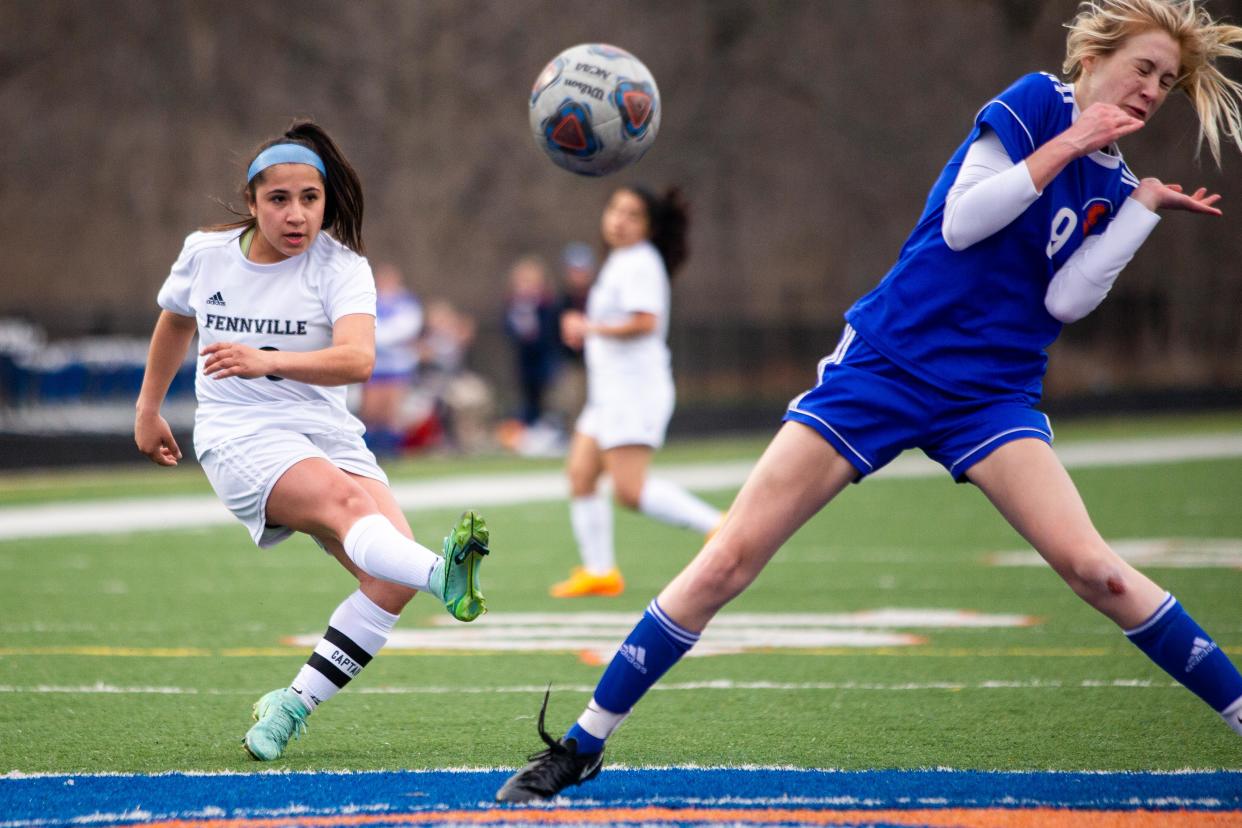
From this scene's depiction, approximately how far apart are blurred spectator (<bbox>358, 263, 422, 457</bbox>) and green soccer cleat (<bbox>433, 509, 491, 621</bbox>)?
45.9 ft

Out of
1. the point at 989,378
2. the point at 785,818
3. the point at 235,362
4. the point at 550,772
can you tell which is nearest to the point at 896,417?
the point at 989,378

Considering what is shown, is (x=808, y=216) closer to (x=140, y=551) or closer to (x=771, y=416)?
(x=771, y=416)

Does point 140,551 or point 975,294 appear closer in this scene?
point 975,294

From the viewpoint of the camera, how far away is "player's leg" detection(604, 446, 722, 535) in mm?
9289

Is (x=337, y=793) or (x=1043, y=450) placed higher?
(x=1043, y=450)

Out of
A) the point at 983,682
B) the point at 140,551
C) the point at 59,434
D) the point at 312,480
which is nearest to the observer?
the point at 312,480

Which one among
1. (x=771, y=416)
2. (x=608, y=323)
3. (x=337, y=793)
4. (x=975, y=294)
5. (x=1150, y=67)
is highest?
(x=1150, y=67)

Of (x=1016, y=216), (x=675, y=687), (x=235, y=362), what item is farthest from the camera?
(x=675, y=687)

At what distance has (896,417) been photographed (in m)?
4.42

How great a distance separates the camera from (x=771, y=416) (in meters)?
26.4

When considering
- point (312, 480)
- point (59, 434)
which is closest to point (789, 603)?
point (312, 480)

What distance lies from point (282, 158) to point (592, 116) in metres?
1.23

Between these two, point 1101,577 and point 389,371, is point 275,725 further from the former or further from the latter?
point 389,371

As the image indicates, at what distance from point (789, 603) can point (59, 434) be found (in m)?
11.9
